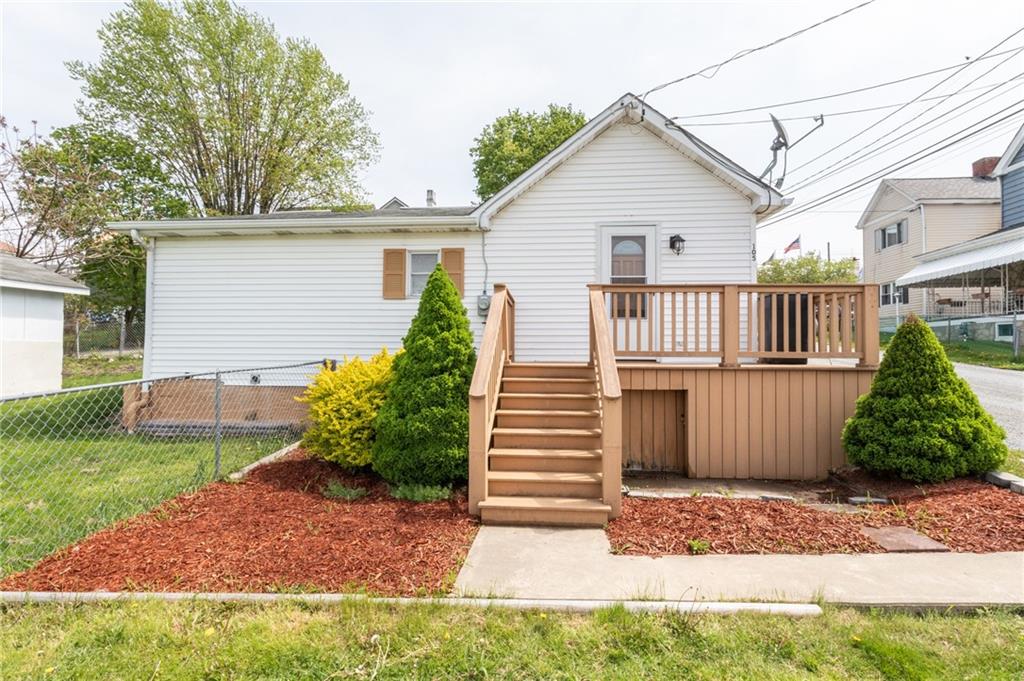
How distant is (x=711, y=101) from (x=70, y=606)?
38.1ft

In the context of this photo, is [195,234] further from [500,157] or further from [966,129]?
[500,157]

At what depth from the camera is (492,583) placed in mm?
2986

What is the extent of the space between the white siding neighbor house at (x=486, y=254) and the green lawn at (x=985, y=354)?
24.4 feet

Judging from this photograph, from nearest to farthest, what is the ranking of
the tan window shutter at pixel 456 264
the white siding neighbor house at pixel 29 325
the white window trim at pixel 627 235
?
the white window trim at pixel 627 235 < the tan window shutter at pixel 456 264 < the white siding neighbor house at pixel 29 325

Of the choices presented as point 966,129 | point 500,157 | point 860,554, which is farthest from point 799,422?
point 500,157

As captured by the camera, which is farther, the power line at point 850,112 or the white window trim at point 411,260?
the power line at point 850,112

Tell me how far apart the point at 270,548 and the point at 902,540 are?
4809 millimetres

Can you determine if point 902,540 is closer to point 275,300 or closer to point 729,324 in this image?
point 729,324

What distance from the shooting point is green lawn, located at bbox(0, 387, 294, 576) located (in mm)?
3938

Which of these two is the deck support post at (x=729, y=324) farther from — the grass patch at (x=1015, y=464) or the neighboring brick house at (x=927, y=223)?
the neighboring brick house at (x=927, y=223)

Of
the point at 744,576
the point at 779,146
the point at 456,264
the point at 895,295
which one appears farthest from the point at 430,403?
the point at 895,295

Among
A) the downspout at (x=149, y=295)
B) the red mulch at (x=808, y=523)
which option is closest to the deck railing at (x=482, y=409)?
the red mulch at (x=808, y=523)

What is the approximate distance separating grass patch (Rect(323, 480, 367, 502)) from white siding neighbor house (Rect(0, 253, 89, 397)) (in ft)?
36.9

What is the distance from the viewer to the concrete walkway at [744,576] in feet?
→ 9.20
